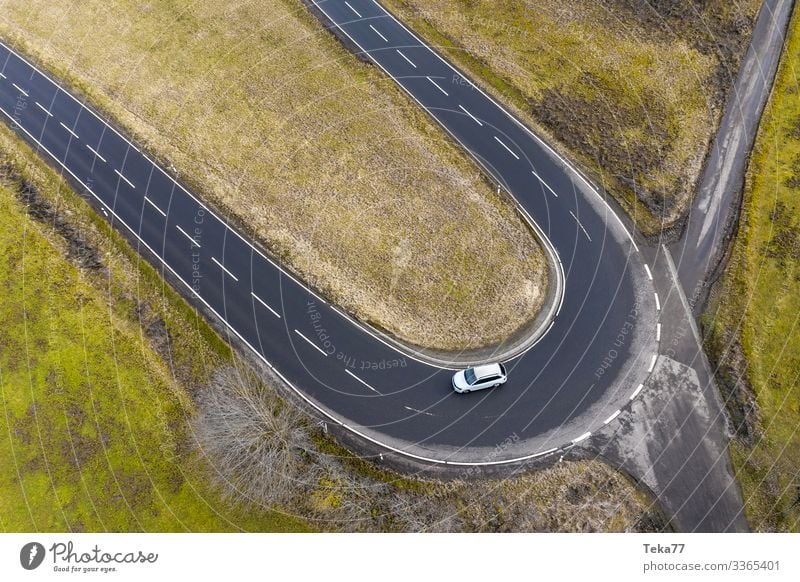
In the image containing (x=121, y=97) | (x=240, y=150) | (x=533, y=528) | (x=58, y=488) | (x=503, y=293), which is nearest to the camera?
(x=533, y=528)

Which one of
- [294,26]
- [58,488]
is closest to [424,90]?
[294,26]

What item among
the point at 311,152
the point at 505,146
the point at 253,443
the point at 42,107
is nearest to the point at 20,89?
the point at 42,107

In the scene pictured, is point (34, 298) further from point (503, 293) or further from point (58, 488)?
point (503, 293)

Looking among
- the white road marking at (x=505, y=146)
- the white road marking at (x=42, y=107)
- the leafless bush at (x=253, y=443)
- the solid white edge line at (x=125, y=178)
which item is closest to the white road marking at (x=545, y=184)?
the white road marking at (x=505, y=146)

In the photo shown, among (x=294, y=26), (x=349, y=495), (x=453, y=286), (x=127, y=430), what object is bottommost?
(x=127, y=430)

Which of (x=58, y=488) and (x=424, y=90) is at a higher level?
(x=424, y=90)

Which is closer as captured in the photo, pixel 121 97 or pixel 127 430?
pixel 127 430
